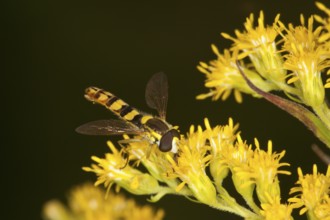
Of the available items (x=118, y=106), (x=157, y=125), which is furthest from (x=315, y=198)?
(x=118, y=106)

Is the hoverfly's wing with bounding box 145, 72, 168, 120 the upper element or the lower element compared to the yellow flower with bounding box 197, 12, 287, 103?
lower

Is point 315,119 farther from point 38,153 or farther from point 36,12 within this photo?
point 36,12

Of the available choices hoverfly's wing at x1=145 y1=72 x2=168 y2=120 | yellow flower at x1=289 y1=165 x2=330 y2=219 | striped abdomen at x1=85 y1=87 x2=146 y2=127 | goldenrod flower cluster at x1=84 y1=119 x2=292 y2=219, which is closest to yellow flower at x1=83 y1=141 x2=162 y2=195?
goldenrod flower cluster at x1=84 y1=119 x2=292 y2=219

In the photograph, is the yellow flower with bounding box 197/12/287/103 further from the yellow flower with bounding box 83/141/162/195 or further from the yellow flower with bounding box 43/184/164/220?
the yellow flower with bounding box 43/184/164/220

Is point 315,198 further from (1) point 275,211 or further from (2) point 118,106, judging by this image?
(2) point 118,106

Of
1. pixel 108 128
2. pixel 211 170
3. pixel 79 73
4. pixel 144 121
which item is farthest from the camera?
pixel 79 73

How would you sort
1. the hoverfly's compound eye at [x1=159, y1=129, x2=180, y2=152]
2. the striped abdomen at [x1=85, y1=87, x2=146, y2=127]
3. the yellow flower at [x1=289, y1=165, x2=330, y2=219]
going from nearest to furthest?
the yellow flower at [x1=289, y1=165, x2=330, y2=219]
the hoverfly's compound eye at [x1=159, y1=129, x2=180, y2=152]
the striped abdomen at [x1=85, y1=87, x2=146, y2=127]
